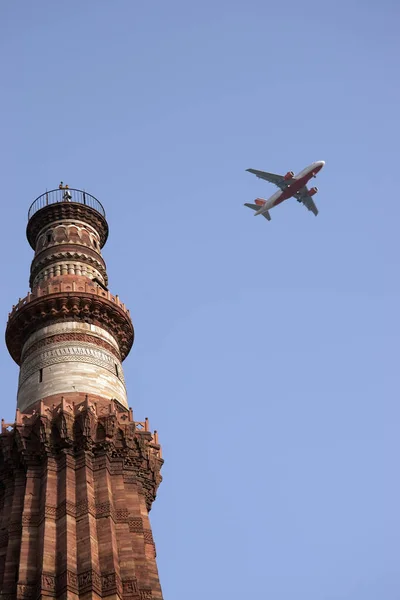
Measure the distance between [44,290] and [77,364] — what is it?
4.37m

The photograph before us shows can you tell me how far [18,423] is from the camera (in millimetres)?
29125

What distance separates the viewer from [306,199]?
2387 inches

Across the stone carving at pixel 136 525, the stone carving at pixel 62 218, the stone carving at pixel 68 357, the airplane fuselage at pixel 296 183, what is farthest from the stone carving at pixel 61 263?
the airplane fuselage at pixel 296 183

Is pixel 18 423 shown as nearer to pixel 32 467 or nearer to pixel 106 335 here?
pixel 32 467

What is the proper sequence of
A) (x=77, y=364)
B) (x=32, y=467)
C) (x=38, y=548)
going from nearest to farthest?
1. (x=38, y=548)
2. (x=32, y=467)
3. (x=77, y=364)

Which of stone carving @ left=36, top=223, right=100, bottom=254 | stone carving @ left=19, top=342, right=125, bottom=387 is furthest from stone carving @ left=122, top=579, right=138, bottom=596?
stone carving @ left=36, top=223, right=100, bottom=254

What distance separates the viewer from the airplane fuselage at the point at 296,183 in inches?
2279

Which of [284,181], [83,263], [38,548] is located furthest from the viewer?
[284,181]

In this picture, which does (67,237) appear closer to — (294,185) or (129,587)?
(129,587)

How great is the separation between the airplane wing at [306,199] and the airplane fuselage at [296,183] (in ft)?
1.15

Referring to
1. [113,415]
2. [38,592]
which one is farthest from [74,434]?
[38,592]

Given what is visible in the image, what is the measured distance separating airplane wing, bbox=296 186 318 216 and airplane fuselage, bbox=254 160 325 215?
0.35 m

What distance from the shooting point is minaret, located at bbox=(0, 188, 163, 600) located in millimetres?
24938

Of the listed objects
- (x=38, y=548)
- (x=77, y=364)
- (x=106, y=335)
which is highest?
(x=106, y=335)
